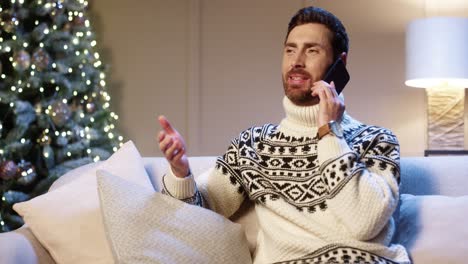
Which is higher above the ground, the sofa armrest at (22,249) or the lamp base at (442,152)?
the sofa armrest at (22,249)

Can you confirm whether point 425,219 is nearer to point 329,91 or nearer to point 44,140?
point 329,91

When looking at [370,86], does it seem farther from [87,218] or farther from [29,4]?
[87,218]

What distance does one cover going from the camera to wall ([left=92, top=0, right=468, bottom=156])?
3.79m

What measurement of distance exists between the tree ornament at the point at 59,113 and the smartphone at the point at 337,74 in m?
2.00

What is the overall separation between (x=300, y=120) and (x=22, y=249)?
82 cm

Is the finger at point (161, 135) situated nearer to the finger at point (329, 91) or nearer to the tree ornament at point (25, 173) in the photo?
the finger at point (329, 91)

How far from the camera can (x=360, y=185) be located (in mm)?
1491

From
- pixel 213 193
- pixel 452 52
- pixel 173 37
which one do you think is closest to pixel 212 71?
pixel 173 37

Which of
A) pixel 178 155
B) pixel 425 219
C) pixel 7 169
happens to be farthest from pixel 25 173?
pixel 425 219

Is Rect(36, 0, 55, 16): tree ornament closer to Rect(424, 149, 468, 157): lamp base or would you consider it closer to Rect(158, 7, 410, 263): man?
Rect(158, 7, 410, 263): man

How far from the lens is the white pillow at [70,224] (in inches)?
68.7

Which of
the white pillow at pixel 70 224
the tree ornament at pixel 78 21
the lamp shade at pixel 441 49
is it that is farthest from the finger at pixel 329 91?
the tree ornament at pixel 78 21

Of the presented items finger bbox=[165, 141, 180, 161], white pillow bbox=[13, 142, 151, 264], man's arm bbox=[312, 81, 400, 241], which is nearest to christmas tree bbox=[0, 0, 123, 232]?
white pillow bbox=[13, 142, 151, 264]

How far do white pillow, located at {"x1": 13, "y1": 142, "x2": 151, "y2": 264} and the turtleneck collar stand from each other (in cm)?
60
